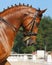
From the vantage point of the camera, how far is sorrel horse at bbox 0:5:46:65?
222 inches

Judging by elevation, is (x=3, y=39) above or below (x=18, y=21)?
below

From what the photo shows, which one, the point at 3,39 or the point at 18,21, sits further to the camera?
the point at 18,21

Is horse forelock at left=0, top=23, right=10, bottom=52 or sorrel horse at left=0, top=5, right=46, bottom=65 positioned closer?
horse forelock at left=0, top=23, right=10, bottom=52

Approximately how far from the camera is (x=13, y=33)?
5.72m

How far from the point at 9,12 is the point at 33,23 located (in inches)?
17.2

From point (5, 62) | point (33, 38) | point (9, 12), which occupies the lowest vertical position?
point (5, 62)

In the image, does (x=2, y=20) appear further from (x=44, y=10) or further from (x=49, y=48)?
(x=49, y=48)

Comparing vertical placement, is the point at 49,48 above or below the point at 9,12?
below

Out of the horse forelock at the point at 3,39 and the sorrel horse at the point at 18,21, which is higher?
the sorrel horse at the point at 18,21

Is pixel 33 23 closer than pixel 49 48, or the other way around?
pixel 33 23

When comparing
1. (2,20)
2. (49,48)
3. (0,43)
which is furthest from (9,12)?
(49,48)

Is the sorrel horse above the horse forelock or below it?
above

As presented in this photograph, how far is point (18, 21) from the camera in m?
5.75

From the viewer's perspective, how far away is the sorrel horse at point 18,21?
5.63 meters
